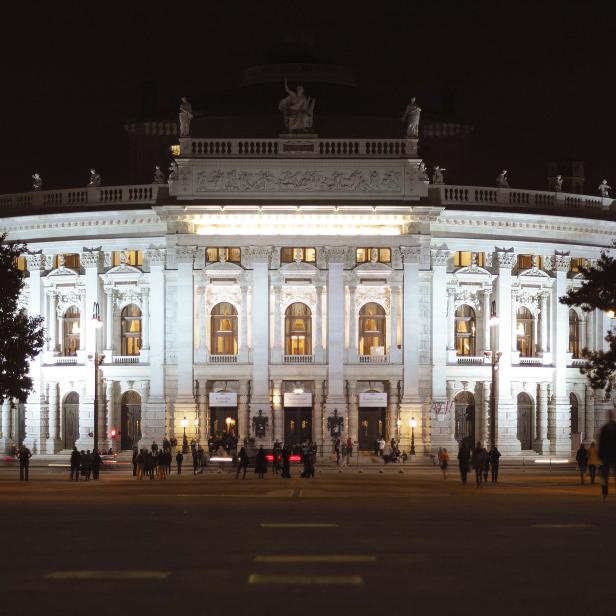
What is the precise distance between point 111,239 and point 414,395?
72.4ft

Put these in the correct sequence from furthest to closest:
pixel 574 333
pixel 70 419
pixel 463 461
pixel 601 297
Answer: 1. pixel 574 333
2. pixel 70 419
3. pixel 601 297
4. pixel 463 461

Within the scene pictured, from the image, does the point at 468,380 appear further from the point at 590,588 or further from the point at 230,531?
the point at 590,588

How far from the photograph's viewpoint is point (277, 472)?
84250 millimetres

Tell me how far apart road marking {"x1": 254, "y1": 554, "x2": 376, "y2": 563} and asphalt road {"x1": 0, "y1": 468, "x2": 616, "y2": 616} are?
38mm

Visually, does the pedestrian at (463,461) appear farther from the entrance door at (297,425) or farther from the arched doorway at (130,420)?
the arched doorway at (130,420)

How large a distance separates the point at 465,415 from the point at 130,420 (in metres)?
21.7

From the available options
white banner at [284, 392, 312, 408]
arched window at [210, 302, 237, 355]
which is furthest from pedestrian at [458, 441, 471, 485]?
arched window at [210, 302, 237, 355]

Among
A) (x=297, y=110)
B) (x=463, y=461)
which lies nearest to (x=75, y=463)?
(x=463, y=461)

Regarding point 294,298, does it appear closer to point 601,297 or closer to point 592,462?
point 601,297

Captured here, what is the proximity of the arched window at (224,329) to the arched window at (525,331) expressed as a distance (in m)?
19.3

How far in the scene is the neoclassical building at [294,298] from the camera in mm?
106125

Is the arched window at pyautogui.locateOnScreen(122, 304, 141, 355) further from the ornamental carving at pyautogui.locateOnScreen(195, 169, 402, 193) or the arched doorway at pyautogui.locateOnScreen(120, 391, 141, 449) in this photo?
the ornamental carving at pyautogui.locateOnScreen(195, 169, 402, 193)

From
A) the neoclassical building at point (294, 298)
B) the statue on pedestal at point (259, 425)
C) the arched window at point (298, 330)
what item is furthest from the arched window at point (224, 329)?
the statue on pedestal at point (259, 425)

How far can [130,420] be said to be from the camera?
364ft
